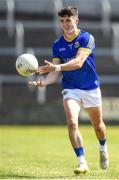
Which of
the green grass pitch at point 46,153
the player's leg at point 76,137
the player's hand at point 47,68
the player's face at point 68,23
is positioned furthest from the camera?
the green grass pitch at point 46,153

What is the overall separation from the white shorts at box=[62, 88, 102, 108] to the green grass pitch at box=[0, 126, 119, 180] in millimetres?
1041

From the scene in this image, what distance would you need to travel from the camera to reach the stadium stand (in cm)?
2655

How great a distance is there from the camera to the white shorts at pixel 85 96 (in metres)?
10.1

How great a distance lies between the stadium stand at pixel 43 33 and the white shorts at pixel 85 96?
49.2 feet

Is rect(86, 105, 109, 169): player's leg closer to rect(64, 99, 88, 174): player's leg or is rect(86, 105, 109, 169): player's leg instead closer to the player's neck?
rect(64, 99, 88, 174): player's leg

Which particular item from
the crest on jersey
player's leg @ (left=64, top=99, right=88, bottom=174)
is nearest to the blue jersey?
the crest on jersey

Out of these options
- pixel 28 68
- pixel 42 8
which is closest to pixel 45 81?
pixel 28 68

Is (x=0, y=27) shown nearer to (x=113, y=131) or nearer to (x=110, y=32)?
(x=110, y=32)

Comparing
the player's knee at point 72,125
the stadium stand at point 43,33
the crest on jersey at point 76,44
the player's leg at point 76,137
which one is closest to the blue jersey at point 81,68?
the crest on jersey at point 76,44

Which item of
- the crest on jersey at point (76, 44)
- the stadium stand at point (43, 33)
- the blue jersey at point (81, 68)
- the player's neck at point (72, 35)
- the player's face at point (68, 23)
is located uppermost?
the player's face at point (68, 23)

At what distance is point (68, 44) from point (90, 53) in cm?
36

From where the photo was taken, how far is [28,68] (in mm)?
9711

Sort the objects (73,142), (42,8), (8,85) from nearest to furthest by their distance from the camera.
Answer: (73,142), (8,85), (42,8)

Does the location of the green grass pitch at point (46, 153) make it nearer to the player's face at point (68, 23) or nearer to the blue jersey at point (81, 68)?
the blue jersey at point (81, 68)
